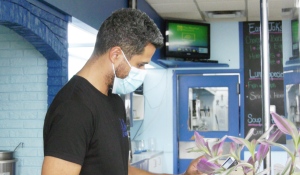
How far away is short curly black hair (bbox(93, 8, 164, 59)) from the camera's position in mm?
1798

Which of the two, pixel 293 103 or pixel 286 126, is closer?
pixel 286 126

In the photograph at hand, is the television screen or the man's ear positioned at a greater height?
the television screen

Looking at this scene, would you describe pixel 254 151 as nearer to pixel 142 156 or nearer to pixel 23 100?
pixel 23 100

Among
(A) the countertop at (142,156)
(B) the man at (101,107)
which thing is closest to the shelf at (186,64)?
(A) the countertop at (142,156)

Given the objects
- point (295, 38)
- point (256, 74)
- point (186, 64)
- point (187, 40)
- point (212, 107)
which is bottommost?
point (212, 107)

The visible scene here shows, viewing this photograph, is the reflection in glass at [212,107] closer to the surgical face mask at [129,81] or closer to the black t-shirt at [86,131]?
the surgical face mask at [129,81]

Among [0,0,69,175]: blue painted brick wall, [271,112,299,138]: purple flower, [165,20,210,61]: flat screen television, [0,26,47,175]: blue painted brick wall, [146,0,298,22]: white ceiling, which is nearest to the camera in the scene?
[271,112,299,138]: purple flower

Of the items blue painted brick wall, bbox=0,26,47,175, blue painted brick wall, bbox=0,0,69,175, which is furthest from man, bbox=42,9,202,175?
blue painted brick wall, bbox=0,26,47,175

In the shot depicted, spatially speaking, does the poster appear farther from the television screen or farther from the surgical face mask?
the surgical face mask

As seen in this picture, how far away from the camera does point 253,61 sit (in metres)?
6.75

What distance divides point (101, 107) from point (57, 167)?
32 cm

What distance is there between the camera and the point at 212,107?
22.0ft

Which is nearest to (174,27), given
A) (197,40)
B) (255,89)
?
(197,40)

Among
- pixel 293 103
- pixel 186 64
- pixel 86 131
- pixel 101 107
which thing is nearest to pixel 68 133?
pixel 86 131
